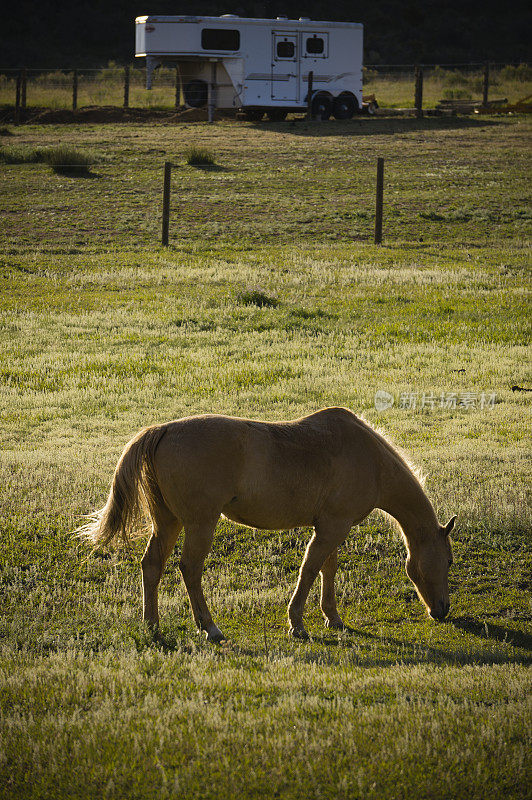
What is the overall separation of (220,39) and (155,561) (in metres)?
34.3

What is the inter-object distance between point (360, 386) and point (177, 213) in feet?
43.4

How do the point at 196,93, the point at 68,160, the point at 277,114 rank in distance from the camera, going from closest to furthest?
the point at 68,160, the point at 196,93, the point at 277,114

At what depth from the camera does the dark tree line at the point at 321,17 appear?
59344 mm

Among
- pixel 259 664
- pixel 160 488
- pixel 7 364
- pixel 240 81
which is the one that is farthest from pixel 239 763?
pixel 240 81

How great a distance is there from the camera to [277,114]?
38125 millimetres

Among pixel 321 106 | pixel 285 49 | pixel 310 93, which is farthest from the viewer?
pixel 321 106

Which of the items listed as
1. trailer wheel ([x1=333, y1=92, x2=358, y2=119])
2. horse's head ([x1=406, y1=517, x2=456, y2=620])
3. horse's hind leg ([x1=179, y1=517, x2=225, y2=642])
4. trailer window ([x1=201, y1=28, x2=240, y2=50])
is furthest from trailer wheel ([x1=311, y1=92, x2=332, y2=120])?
horse's hind leg ([x1=179, y1=517, x2=225, y2=642])

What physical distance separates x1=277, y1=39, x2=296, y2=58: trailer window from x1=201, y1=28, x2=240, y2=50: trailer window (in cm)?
179

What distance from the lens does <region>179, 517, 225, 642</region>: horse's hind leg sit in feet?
17.3

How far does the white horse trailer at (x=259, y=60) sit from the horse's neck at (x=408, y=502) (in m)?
32.6

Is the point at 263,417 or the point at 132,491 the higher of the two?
the point at 132,491

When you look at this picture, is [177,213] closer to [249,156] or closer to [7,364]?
[249,156]

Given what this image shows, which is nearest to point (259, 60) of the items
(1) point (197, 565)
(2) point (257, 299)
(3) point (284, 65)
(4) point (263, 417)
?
(3) point (284, 65)

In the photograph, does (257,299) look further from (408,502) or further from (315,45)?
(315,45)
